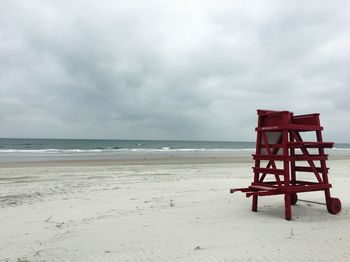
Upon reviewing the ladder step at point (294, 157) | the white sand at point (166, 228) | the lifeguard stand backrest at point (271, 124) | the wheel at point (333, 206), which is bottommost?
the white sand at point (166, 228)

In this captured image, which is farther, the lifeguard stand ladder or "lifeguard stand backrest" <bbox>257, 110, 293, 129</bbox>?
"lifeguard stand backrest" <bbox>257, 110, 293, 129</bbox>

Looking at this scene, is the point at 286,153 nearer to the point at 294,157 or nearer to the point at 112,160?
the point at 294,157

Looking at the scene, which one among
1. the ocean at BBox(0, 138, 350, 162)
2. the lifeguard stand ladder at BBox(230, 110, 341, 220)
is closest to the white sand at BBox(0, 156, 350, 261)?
the lifeguard stand ladder at BBox(230, 110, 341, 220)

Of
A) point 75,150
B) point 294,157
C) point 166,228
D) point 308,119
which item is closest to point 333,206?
point 294,157

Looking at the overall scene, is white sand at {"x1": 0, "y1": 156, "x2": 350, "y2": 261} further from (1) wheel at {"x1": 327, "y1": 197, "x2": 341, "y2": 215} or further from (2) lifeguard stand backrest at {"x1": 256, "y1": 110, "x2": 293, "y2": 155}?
(2) lifeguard stand backrest at {"x1": 256, "y1": 110, "x2": 293, "y2": 155}

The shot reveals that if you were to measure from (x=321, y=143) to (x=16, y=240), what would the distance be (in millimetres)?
5896

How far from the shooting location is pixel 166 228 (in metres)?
5.56

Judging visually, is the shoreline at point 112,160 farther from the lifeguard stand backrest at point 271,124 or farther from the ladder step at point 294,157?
the ladder step at point 294,157

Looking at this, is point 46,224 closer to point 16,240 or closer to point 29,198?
point 16,240

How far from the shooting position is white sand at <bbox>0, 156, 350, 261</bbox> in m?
4.34

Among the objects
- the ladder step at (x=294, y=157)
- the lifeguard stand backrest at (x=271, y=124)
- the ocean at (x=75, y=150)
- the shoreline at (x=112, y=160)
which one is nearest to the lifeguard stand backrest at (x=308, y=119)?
the lifeguard stand backrest at (x=271, y=124)

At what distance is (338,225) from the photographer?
5.71m

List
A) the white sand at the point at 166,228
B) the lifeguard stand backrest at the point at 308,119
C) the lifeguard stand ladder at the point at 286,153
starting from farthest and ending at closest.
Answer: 1. the lifeguard stand backrest at the point at 308,119
2. the lifeguard stand ladder at the point at 286,153
3. the white sand at the point at 166,228

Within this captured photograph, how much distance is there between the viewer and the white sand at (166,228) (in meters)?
4.34
